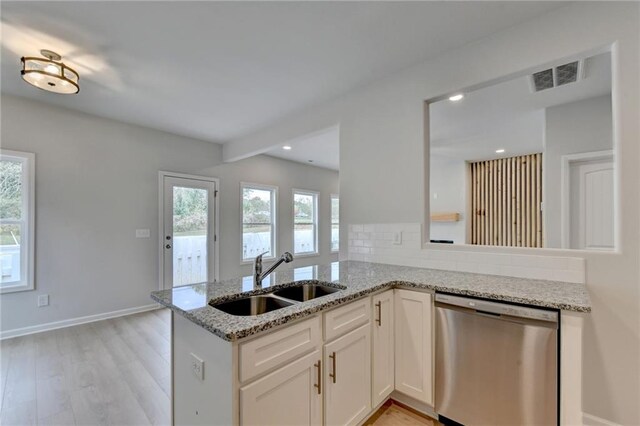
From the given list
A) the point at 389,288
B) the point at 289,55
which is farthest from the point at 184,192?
the point at 389,288

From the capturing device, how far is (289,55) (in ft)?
7.79

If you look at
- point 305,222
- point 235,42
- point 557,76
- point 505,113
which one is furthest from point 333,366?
point 305,222

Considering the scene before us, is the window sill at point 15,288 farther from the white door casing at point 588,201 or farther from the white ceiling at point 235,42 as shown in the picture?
the white door casing at point 588,201

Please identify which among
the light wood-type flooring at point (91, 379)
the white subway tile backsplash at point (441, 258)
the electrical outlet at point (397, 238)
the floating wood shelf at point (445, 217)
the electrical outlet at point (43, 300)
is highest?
the floating wood shelf at point (445, 217)

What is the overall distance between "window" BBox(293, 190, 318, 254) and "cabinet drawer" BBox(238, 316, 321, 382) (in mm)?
4973

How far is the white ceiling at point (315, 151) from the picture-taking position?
4.68 metres

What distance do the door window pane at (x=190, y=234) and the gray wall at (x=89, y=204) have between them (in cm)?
31

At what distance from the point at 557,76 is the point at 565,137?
3.33 ft

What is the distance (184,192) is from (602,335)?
4967 millimetres

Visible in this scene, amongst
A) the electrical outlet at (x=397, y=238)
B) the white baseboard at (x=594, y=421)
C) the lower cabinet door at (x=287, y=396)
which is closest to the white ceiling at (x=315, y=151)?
the electrical outlet at (x=397, y=238)

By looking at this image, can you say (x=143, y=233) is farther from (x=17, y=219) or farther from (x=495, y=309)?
(x=495, y=309)

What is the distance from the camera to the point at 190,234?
460 cm

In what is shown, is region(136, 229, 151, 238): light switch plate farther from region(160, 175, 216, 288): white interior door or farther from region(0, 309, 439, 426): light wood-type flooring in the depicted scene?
region(0, 309, 439, 426): light wood-type flooring

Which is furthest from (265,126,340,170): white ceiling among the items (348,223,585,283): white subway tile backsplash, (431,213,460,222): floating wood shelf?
(431,213,460,222): floating wood shelf
